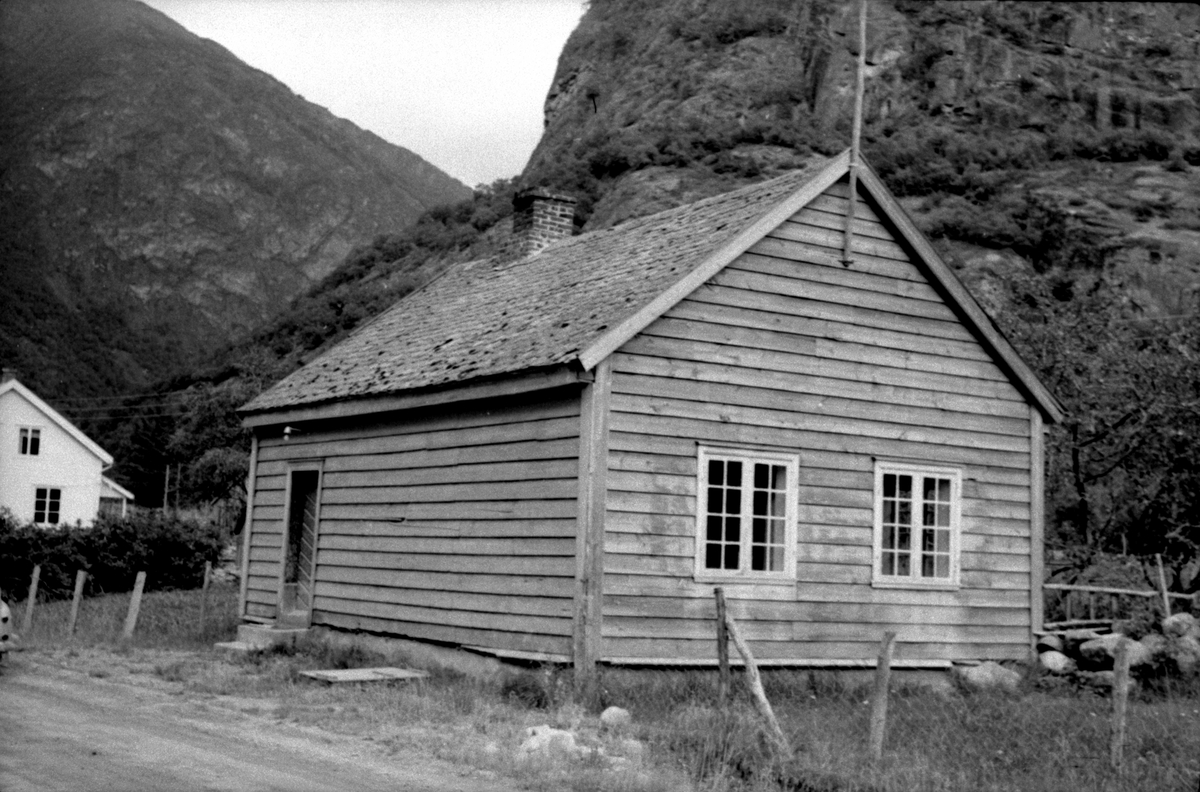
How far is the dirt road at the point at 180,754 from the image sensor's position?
8.44m

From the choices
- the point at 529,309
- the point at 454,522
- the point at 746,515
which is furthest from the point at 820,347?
the point at 454,522

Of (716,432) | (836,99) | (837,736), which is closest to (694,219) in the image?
(716,432)

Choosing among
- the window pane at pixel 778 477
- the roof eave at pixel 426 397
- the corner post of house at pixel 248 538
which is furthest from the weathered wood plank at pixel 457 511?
the corner post of house at pixel 248 538

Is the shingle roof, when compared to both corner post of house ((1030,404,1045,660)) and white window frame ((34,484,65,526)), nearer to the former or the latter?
corner post of house ((1030,404,1045,660))

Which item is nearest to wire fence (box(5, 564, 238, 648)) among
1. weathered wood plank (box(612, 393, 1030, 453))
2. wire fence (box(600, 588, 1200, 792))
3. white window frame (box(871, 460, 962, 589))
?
weathered wood plank (box(612, 393, 1030, 453))

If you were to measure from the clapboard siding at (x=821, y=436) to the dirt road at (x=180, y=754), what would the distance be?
154 inches

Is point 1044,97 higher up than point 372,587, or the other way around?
point 1044,97

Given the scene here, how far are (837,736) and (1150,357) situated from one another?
14506 mm

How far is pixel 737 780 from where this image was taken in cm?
923

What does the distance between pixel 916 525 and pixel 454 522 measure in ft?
18.1

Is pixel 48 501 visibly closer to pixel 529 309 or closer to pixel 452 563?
pixel 529 309

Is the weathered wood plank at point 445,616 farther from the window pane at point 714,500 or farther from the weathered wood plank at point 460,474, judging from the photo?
the window pane at point 714,500

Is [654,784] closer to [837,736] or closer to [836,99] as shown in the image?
[837,736]

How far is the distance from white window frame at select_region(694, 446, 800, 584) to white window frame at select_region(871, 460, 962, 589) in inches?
50.6
